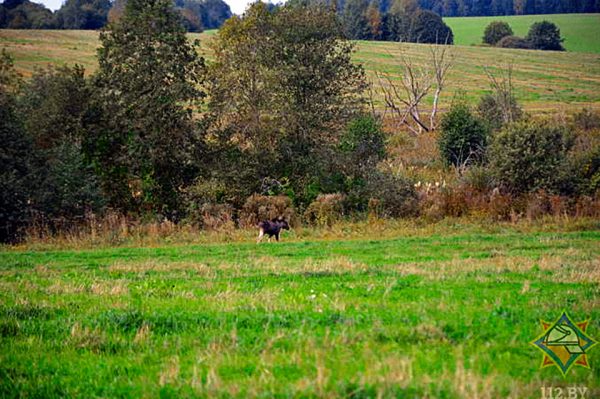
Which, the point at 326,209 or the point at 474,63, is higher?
the point at 474,63

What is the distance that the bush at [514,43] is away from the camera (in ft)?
360

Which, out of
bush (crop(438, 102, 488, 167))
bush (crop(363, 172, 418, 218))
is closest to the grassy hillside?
bush (crop(438, 102, 488, 167))

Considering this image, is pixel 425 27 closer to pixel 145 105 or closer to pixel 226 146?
pixel 226 146

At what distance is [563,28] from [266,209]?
10845cm

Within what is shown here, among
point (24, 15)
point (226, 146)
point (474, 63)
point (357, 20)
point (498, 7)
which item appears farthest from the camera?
point (498, 7)

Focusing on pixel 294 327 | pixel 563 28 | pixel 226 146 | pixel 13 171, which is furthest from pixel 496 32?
pixel 294 327

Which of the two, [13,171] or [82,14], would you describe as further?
[82,14]

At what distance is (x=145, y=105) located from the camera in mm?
27422

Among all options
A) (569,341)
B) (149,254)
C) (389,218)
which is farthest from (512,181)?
(569,341)

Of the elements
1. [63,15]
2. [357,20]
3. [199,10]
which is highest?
[199,10]

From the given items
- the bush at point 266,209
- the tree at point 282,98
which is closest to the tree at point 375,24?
the tree at point 282,98

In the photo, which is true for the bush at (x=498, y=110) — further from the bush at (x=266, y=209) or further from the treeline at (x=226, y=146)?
the bush at (x=266, y=209)

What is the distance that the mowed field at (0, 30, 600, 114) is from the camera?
211 ft

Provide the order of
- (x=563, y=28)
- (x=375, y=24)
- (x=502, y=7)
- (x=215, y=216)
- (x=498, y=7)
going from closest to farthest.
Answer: (x=215, y=216), (x=375, y=24), (x=563, y=28), (x=502, y=7), (x=498, y=7)
